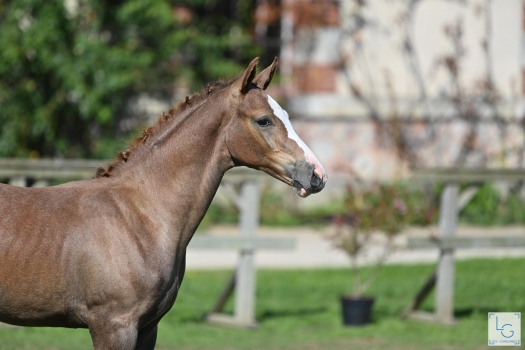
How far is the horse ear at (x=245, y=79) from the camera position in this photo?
4.14 meters

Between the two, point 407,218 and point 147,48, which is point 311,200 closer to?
point 147,48

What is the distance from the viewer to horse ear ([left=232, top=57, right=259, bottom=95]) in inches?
163

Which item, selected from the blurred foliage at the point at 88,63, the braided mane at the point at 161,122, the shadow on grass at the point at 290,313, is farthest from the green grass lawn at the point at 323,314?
the blurred foliage at the point at 88,63

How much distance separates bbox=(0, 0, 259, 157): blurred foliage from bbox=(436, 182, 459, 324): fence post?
493 cm

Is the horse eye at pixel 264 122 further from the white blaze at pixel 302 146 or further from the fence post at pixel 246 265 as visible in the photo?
the fence post at pixel 246 265

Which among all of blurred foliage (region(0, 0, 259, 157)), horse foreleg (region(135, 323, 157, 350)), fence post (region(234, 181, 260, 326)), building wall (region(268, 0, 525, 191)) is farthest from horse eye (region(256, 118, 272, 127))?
building wall (region(268, 0, 525, 191))

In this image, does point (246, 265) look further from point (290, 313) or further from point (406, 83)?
point (406, 83)

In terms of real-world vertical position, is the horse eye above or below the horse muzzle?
above

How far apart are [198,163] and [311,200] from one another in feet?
29.3

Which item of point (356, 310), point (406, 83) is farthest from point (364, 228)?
point (406, 83)

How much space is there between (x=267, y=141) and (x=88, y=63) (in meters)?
8.02

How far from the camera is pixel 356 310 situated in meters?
7.81

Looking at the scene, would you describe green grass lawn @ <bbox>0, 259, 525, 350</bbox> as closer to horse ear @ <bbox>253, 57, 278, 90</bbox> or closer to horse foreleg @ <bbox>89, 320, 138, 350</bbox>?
horse foreleg @ <bbox>89, 320, 138, 350</bbox>

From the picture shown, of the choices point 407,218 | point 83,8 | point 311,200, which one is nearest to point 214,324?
point 407,218
